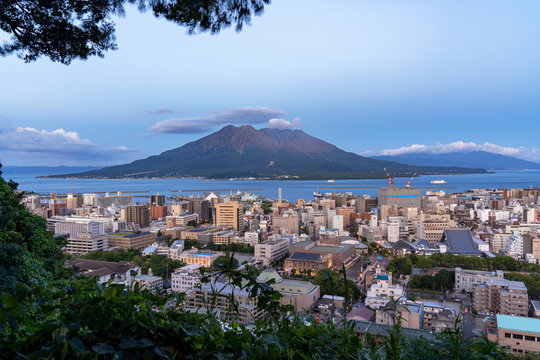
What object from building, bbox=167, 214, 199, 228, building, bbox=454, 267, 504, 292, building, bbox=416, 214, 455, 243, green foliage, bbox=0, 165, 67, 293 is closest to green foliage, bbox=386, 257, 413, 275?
building, bbox=454, 267, 504, 292

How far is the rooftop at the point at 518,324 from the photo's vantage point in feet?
13.3

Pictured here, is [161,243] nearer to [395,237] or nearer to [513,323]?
[395,237]

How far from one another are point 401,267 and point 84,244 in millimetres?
9488

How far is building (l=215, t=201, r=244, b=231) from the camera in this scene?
15.3 meters

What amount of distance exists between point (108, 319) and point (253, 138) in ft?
211

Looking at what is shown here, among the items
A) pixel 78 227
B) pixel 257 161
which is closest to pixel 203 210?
pixel 78 227

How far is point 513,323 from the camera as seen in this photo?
425 centimetres

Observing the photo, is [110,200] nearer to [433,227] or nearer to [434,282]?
[433,227]

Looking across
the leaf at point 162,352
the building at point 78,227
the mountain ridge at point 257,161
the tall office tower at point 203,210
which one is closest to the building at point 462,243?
the leaf at point 162,352

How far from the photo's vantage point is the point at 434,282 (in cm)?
750

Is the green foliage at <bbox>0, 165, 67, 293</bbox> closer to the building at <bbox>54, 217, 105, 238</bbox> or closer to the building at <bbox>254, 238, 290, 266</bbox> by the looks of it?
the building at <bbox>254, 238, 290, 266</bbox>

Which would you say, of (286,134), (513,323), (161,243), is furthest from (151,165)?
(513,323)

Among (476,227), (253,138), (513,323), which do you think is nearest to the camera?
(513,323)

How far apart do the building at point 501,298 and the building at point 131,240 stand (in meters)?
10.1
